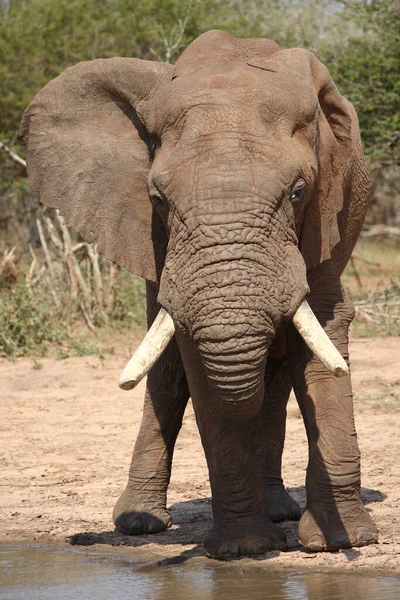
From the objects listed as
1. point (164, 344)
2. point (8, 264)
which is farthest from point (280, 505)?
point (8, 264)

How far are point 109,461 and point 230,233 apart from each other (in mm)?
3474

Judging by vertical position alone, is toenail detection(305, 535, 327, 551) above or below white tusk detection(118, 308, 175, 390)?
below

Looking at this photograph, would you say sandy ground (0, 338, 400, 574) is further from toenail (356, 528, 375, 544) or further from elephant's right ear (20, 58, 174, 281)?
elephant's right ear (20, 58, 174, 281)

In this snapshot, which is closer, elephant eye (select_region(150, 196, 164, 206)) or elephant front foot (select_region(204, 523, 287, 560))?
elephant eye (select_region(150, 196, 164, 206))

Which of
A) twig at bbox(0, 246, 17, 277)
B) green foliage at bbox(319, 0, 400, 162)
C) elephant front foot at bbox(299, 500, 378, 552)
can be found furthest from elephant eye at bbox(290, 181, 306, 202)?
green foliage at bbox(319, 0, 400, 162)

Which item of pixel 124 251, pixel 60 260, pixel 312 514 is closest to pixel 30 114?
pixel 124 251

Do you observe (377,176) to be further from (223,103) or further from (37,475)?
(223,103)

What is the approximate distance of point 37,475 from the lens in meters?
6.94

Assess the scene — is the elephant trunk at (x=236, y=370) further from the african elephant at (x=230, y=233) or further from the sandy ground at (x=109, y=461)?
the sandy ground at (x=109, y=461)

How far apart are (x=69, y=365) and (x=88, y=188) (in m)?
4.99

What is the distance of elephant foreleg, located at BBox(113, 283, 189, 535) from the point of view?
572 cm

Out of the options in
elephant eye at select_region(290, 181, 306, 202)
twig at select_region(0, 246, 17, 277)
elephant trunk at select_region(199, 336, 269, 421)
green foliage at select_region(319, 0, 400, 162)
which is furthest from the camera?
green foliage at select_region(319, 0, 400, 162)

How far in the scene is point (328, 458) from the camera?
477 centimetres

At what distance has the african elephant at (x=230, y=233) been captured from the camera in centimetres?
405
